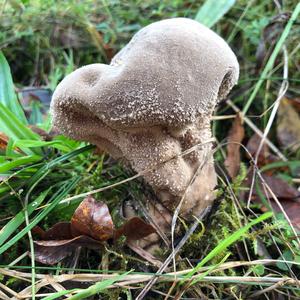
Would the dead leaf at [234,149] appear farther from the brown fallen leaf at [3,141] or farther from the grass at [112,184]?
the brown fallen leaf at [3,141]

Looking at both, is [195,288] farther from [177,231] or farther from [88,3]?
[88,3]

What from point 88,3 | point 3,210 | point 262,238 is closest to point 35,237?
point 3,210

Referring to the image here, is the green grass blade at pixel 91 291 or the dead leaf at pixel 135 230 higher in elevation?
the green grass blade at pixel 91 291

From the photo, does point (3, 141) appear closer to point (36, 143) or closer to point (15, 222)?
point (36, 143)

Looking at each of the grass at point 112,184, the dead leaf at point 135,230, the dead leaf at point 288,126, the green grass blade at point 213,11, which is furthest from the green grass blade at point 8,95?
the dead leaf at point 288,126

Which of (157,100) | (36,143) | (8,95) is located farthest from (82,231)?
(8,95)

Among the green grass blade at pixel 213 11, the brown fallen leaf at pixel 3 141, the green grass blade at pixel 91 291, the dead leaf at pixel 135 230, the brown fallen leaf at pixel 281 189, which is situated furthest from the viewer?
the green grass blade at pixel 213 11
